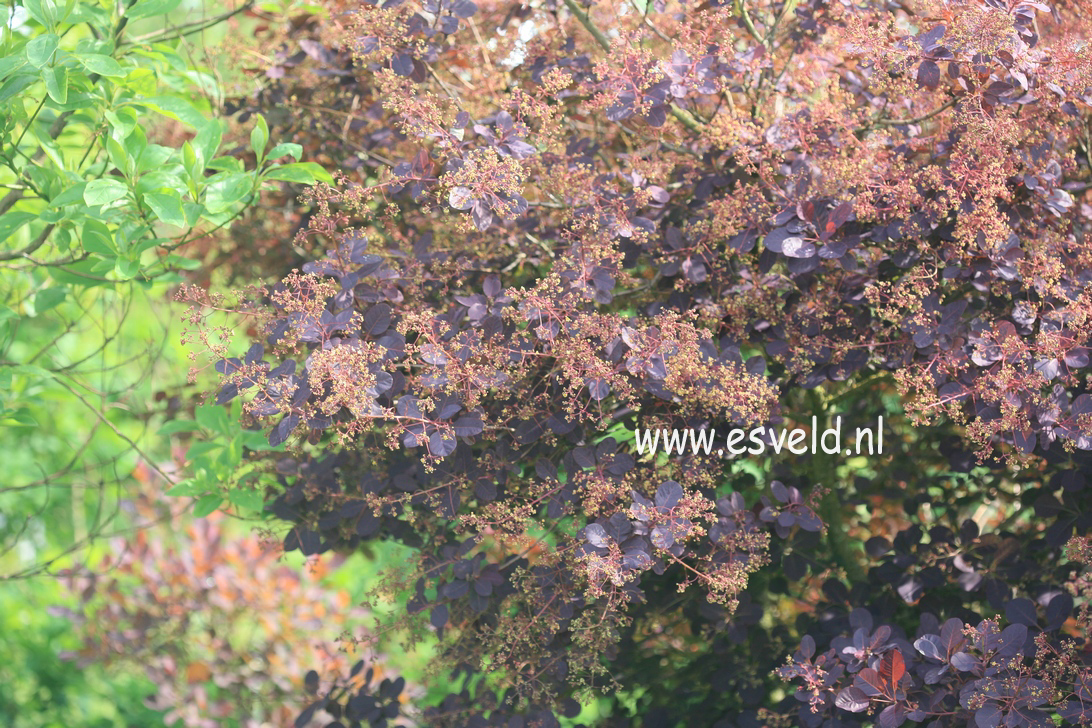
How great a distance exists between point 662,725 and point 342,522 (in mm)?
886

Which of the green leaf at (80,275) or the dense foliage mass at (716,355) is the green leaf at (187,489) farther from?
the green leaf at (80,275)

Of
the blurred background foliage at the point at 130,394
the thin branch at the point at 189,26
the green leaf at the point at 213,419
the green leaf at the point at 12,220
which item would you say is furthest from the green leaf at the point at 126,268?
the thin branch at the point at 189,26

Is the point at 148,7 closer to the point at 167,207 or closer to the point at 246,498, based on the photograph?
the point at 167,207

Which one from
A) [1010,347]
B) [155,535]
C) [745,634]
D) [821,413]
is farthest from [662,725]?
[155,535]

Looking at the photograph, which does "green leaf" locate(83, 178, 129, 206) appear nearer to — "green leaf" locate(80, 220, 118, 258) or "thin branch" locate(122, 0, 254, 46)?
"green leaf" locate(80, 220, 118, 258)

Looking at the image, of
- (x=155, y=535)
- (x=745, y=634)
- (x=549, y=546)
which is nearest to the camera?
(x=549, y=546)

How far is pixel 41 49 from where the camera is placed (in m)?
1.45

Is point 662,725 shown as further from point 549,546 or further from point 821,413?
point 821,413

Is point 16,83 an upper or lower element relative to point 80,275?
upper

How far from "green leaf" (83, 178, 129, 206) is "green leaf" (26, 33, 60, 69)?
203 millimetres

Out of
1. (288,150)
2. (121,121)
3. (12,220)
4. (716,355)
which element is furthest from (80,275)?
(716,355)

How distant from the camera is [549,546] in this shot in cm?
174

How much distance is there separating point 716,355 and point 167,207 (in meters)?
1.00

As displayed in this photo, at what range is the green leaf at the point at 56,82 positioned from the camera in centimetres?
146
